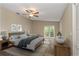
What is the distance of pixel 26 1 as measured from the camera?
7.49ft

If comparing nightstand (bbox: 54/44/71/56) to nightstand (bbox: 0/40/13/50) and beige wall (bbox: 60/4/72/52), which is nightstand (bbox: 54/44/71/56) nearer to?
beige wall (bbox: 60/4/72/52)

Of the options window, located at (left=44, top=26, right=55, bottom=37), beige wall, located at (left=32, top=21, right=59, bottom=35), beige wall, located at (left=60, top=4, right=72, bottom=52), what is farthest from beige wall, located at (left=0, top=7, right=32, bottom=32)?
beige wall, located at (left=60, top=4, right=72, bottom=52)

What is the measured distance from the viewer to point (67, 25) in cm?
248

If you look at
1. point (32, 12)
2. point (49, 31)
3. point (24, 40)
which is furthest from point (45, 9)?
point (24, 40)

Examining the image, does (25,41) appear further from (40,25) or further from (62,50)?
(62,50)

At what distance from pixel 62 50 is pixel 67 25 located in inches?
21.6

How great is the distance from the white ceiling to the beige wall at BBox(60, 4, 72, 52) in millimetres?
99

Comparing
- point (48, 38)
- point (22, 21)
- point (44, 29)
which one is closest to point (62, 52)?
point (48, 38)

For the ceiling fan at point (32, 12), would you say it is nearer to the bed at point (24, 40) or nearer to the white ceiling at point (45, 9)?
the white ceiling at point (45, 9)

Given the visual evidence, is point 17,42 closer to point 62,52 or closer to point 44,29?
point 44,29

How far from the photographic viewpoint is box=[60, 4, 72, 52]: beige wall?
2398mm

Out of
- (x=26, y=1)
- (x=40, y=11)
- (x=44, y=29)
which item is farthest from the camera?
(x=44, y=29)

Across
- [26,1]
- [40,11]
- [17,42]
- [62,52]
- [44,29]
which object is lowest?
[62,52]

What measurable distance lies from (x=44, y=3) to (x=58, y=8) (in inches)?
13.0
